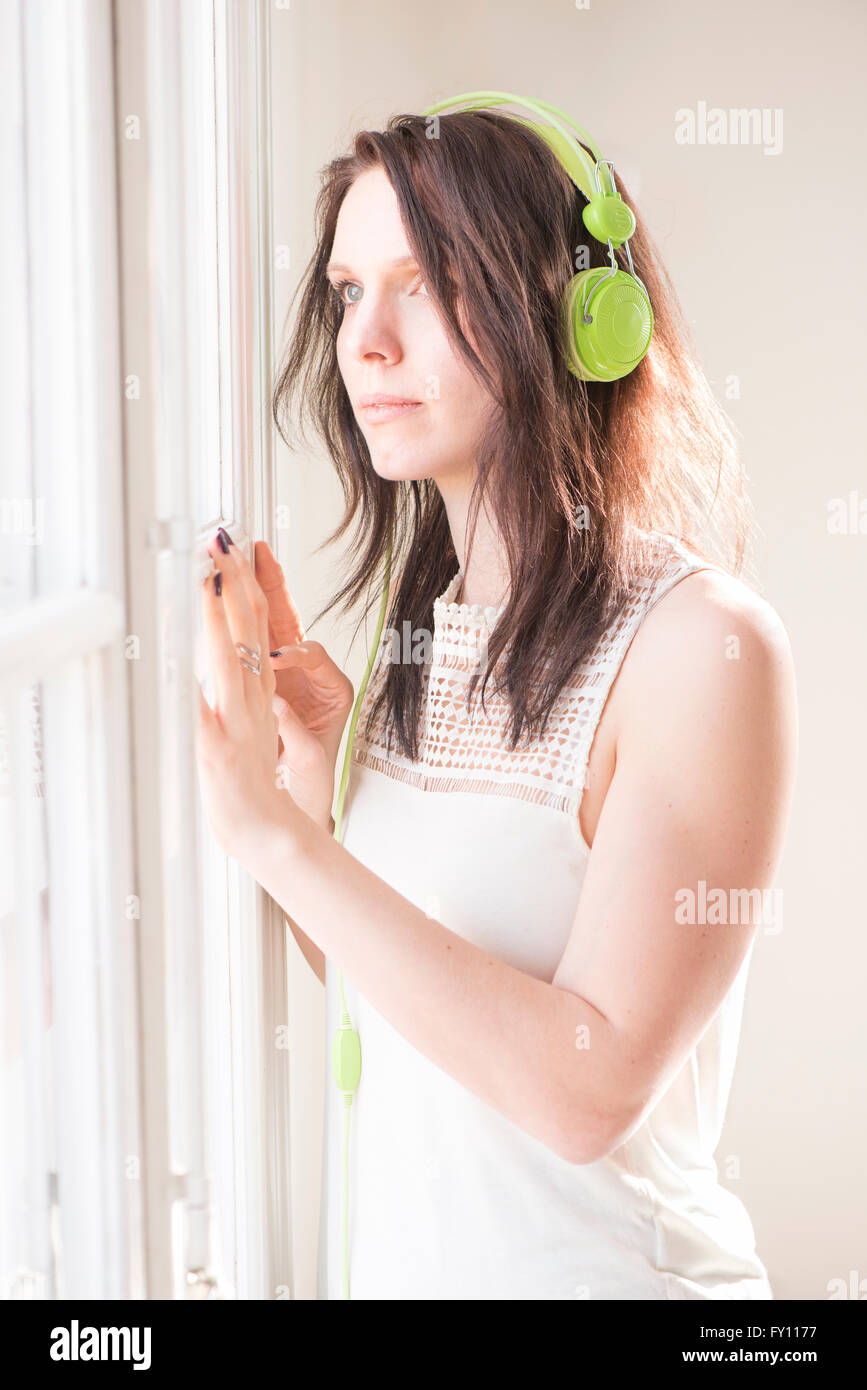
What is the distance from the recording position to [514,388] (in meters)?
0.87

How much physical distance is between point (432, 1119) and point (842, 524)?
1.04 metres

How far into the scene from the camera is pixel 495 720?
90 centimetres

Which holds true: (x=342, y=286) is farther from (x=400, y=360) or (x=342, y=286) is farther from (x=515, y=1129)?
(x=515, y=1129)

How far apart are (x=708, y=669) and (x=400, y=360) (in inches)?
13.1

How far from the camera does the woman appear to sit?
0.75 meters

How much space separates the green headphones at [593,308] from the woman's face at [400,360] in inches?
3.4

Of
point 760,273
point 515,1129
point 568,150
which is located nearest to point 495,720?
point 515,1129

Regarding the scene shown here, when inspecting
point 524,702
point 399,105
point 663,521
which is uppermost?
point 399,105

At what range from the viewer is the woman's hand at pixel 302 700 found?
0.95 metres

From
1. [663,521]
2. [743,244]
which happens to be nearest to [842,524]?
[743,244]

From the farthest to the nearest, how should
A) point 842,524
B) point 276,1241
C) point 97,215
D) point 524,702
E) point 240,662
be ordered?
point 842,524, point 276,1241, point 524,702, point 240,662, point 97,215

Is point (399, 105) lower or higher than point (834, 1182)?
higher

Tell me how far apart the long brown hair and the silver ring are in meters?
0.20
